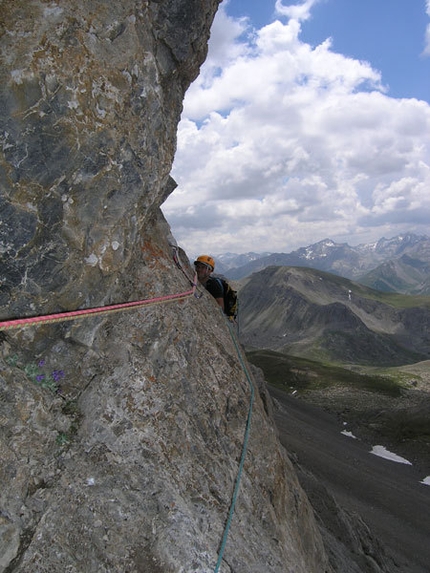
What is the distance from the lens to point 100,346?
8070mm

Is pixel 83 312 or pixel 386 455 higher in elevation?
pixel 83 312

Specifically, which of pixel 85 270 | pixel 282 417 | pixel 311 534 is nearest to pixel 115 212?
pixel 85 270

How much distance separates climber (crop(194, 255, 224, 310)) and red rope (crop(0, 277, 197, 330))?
109 inches

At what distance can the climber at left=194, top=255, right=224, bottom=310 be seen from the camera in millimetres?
13406

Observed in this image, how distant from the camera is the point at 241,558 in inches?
298

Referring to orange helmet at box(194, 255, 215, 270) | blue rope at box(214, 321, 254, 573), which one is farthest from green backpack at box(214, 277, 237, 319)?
blue rope at box(214, 321, 254, 573)

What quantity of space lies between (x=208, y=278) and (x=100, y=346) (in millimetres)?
6275

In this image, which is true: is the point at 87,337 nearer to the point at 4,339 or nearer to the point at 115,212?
the point at 4,339

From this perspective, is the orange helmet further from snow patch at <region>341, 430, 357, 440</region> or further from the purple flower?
snow patch at <region>341, 430, 357, 440</region>

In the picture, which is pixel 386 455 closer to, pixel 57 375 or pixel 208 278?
pixel 208 278

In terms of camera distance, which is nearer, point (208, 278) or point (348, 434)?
point (208, 278)

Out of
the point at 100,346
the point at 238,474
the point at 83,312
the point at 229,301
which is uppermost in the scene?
the point at 229,301

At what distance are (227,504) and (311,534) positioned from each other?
589 cm

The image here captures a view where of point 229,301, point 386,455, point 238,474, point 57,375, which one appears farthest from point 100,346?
point 386,455
